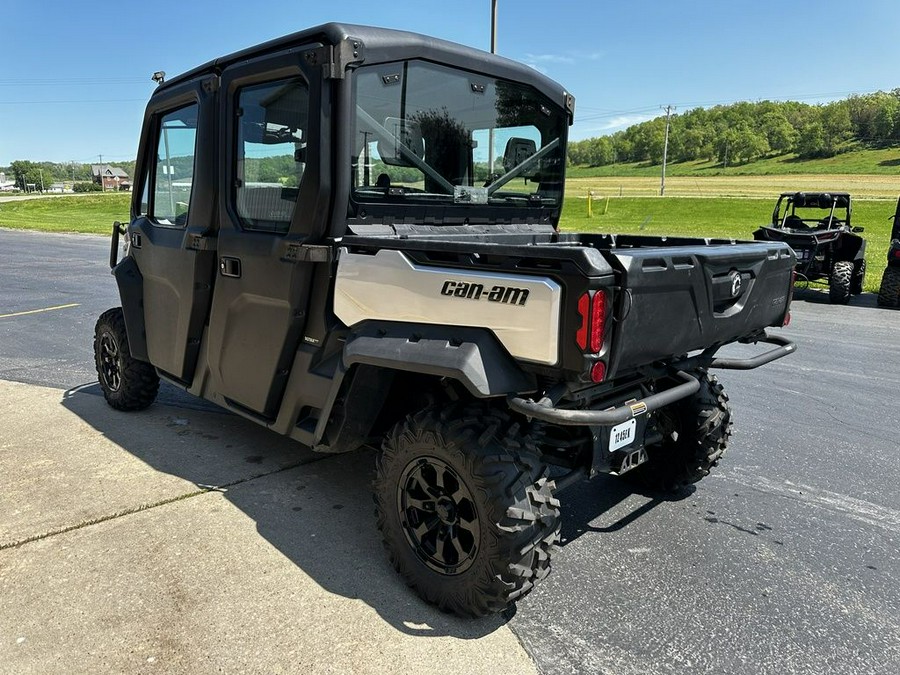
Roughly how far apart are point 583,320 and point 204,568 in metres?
2.07

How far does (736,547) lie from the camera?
321cm

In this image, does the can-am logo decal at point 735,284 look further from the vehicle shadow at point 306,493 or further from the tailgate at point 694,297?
the vehicle shadow at point 306,493

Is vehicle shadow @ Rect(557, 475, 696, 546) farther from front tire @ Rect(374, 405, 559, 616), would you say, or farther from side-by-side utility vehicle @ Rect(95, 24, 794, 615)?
front tire @ Rect(374, 405, 559, 616)

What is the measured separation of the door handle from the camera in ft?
11.5

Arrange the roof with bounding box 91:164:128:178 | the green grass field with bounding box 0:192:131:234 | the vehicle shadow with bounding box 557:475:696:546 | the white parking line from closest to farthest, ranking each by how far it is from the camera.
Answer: the vehicle shadow with bounding box 557:475:696:546
the white parking line
the green grass field with bounding box 0:192:131:234
the roof with bounding box 91:164:128:178

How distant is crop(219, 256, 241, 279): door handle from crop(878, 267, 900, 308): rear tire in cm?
1054

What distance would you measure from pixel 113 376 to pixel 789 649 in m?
4.81

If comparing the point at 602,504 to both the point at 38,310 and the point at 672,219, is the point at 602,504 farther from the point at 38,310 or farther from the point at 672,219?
the point at 672,219

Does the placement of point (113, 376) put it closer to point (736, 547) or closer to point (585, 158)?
point (736, 547)

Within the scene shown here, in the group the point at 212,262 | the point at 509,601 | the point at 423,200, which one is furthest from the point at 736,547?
the point at 212,262

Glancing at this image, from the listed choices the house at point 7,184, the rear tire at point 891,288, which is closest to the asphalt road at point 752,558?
the rear tire at point 891,288

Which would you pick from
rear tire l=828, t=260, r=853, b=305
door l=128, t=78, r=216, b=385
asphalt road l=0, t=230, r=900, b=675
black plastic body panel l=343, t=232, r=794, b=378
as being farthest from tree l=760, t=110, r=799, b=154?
door l=128, t=78, r=216, b=385

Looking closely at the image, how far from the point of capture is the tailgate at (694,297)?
2.31 meters

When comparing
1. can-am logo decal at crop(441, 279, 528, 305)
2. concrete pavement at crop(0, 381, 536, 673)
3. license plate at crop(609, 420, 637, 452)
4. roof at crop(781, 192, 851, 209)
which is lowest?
concrete pavement at crop(0, 381, 536, 673)
